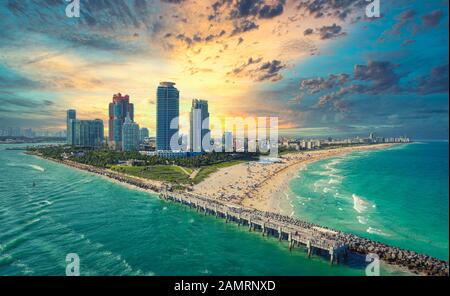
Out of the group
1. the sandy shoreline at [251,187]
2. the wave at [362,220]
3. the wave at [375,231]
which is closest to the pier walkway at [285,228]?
the sandy shoreline at [251,187]

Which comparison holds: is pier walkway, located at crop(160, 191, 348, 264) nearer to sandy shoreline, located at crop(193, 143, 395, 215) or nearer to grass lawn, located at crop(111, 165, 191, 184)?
sandy shoreline, located at crop(193, 143, 395, 215)

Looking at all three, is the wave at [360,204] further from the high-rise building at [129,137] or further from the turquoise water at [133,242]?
the high-rise building at [129,137]

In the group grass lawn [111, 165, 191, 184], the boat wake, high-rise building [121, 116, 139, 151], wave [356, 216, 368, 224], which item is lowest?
wave [356, 216, 368, 224]

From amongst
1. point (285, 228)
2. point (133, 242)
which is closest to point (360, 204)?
point (285, 228)

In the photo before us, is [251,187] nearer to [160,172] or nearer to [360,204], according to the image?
[360,204]

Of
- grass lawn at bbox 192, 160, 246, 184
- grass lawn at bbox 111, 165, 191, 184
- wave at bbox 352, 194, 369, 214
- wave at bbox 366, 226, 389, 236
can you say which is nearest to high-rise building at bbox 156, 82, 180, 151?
grass lawn at bbox 192, 160, 246, 184
